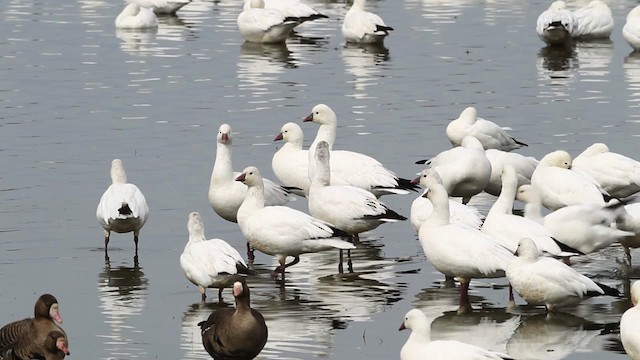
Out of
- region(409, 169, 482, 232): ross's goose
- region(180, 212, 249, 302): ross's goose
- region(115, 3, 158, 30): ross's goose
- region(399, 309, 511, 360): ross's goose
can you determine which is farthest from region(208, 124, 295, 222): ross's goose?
region(115, 3, 158, 30): ross's goose

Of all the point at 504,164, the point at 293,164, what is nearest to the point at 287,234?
the point at 293,164

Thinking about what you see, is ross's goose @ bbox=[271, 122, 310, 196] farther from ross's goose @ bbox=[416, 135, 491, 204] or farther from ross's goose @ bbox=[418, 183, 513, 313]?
ross's goose @ bbox=[418, 183, 513, 313]

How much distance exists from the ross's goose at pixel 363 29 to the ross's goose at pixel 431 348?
17530 millimetres

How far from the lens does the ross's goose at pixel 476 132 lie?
54.8 ft

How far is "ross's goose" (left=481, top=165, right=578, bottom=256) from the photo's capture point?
456 inches

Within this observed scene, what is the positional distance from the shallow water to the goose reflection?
25mm

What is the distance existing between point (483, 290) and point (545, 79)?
11.6 meters

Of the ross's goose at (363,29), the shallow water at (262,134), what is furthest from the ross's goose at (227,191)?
the ross's goose at (363,29)

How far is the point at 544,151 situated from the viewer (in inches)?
686

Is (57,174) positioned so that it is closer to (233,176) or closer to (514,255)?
(233,176)

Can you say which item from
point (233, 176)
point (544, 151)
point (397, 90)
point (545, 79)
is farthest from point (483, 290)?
point (545, 79)

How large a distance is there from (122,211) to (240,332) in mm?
3636

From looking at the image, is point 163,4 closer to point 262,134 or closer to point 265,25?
point 265,25

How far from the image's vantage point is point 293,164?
586 inches
